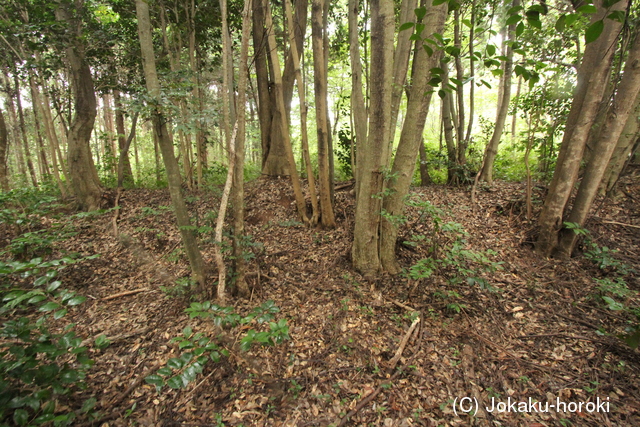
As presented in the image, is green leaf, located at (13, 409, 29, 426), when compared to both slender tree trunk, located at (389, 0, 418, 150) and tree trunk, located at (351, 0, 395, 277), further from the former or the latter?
slender tree trunk, located at (389, 0, 418, 150)

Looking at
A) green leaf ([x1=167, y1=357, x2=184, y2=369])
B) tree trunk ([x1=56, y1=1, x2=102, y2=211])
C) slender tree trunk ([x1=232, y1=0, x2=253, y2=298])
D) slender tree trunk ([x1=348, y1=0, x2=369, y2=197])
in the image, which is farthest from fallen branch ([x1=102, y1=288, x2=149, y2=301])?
slender tree trunk ([x1=348, y1=0, x2=369, y2=197])

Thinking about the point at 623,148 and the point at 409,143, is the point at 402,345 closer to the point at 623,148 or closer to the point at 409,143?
the point at 409,143

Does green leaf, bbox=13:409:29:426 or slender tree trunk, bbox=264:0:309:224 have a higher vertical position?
slender tree trunk, bbox=264:0:309:224

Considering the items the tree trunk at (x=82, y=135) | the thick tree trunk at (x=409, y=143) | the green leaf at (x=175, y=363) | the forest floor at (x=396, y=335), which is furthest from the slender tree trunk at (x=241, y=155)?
the tree trunk at (x=82, y=135)

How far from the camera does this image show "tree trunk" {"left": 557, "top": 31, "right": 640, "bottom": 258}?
12.1ft

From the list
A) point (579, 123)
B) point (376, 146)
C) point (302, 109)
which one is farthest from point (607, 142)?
point (302, 109)

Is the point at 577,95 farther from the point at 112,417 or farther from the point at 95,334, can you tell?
the point at 95,334

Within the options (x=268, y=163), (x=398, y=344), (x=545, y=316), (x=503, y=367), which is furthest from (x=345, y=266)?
(x=268, y=163)

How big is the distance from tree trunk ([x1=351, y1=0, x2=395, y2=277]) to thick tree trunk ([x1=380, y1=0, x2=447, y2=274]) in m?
0.14

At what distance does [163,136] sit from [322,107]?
7.96 feet

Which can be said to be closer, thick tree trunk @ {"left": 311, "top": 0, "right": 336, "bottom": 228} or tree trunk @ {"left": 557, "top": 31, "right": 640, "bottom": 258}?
tree trunk @ {"left": 557, "top": 31, "right": 640, "bottom": 258}

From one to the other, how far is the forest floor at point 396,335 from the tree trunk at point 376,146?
41 cm

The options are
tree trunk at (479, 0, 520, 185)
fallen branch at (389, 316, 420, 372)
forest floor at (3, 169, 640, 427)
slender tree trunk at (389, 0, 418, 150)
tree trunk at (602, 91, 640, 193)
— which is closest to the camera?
forest floor at (3, 169, 640, 427)

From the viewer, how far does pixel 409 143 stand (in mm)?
3643
